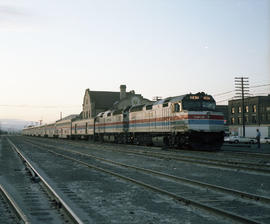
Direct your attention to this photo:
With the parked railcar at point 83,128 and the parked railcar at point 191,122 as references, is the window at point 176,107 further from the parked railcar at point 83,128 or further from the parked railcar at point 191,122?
the parked railcar at point 83,128

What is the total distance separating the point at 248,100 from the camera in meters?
75.8

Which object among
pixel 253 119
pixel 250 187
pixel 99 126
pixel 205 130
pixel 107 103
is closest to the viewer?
pixel 250 187

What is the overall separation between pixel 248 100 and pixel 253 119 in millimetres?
4769

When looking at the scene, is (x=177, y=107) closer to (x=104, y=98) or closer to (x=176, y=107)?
(x=176, y=107)

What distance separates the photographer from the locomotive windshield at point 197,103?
24.0 meters

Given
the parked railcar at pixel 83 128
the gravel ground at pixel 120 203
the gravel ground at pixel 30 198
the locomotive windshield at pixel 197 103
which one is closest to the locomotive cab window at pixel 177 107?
the locomotive windshield at pixel 197 103

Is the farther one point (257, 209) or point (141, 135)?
point (141, 135)

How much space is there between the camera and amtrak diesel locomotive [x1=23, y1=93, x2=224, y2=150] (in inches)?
924

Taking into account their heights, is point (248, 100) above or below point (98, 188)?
above

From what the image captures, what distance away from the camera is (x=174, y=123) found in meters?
25.1

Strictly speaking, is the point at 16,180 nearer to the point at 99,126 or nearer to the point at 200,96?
the point at 200,96

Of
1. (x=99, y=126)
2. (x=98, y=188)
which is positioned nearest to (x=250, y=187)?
(x=98, y=188)

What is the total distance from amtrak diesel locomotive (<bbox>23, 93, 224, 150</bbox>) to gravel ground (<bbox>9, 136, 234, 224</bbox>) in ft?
42.4

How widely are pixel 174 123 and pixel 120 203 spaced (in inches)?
694
